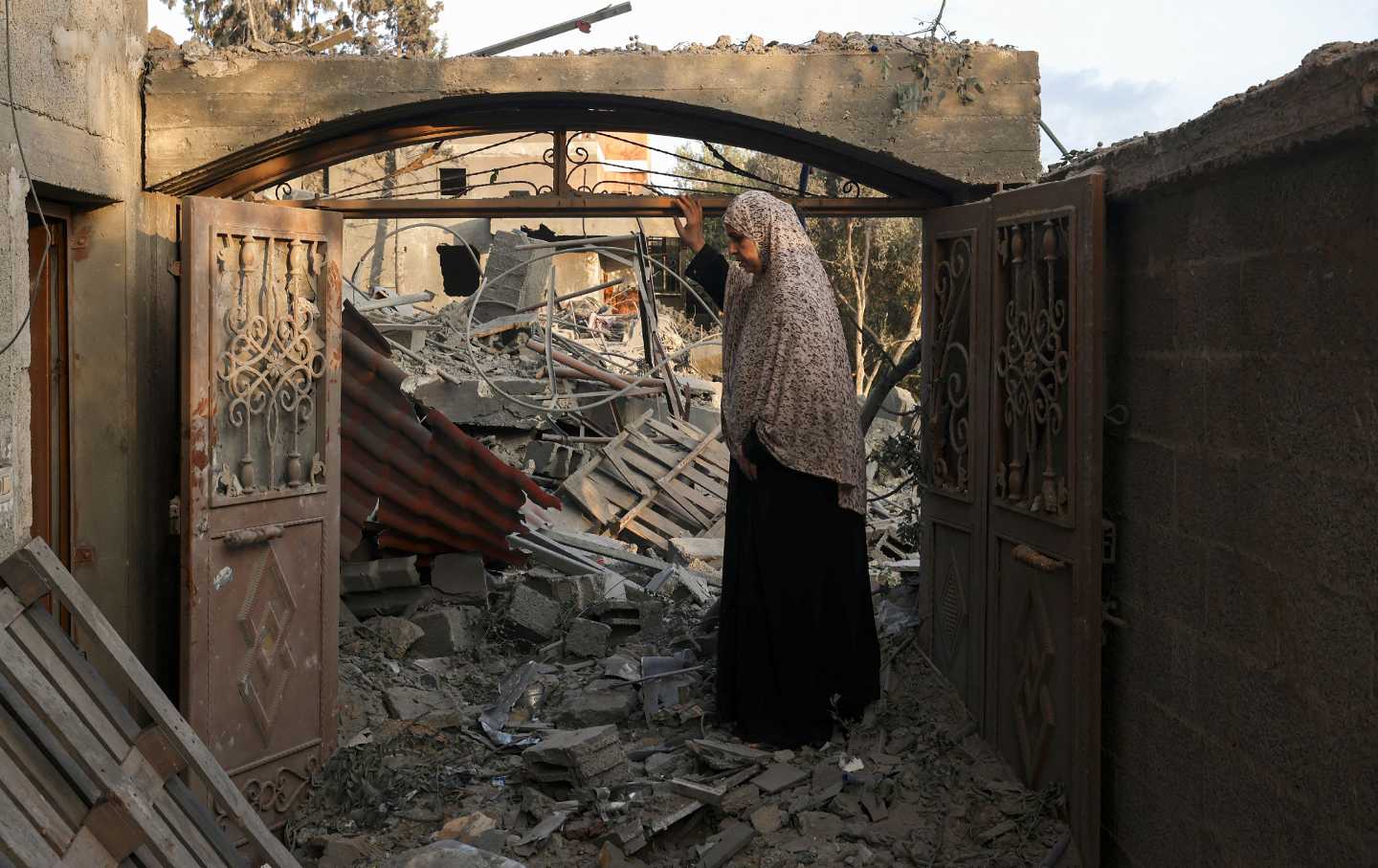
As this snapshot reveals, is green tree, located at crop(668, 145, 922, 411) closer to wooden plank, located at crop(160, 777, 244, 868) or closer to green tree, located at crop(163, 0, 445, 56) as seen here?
green tree, located at crop(163, 0, 445, 56)

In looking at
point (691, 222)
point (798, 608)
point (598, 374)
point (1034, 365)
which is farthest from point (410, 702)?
point (598, 374)

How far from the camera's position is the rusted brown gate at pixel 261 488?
16.3 ft

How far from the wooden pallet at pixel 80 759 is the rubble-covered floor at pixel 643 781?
749 millimetres

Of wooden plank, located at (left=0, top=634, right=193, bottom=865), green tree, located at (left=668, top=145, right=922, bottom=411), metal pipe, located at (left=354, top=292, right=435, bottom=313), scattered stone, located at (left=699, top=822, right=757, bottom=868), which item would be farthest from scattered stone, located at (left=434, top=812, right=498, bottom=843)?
green tree, located at (left=668, top=145, right=922, bottom=411)

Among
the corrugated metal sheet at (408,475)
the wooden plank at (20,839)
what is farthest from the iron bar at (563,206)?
the wooden plank at (20,839)

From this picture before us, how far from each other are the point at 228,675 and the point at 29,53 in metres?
2.42

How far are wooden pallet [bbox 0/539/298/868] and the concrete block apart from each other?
3.74 metres

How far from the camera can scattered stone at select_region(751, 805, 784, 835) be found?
4.86 metres

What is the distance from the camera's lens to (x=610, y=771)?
5371 mm

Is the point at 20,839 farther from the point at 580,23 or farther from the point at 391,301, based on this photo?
the point at 391,301

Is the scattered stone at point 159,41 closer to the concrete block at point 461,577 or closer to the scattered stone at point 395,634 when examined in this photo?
the scattered stone at point 395,634

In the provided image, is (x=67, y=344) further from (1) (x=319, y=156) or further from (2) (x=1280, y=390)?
(2) (x=1280, y=390)

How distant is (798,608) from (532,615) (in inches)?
99.2

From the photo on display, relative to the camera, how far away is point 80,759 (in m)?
3.51
